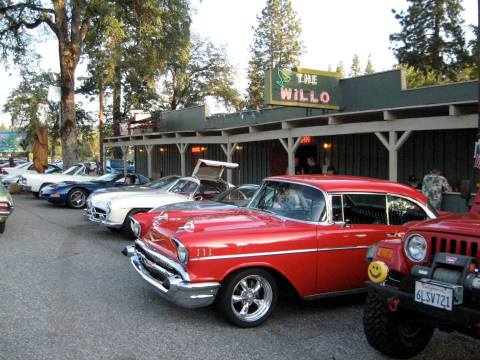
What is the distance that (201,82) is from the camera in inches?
1613

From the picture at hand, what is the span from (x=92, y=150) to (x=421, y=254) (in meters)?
105

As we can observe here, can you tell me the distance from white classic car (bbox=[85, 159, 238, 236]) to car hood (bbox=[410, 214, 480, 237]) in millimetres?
6595

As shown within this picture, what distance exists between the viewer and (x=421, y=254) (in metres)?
3.64

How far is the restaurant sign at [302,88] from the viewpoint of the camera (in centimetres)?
1322

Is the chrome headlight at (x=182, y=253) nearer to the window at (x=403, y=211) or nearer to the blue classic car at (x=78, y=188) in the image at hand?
the window at (x=403, y=211)

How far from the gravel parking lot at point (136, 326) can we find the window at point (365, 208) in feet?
3.38

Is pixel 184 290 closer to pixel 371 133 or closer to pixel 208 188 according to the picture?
pixel 208 188

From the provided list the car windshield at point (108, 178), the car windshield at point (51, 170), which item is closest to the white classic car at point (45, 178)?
the car windshield at point (108, 178)

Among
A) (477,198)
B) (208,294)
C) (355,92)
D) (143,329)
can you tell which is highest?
(355,92)

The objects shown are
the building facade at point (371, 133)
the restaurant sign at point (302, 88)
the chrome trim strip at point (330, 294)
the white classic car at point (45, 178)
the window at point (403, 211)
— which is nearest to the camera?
the chrome trim strip at point (330, 294)

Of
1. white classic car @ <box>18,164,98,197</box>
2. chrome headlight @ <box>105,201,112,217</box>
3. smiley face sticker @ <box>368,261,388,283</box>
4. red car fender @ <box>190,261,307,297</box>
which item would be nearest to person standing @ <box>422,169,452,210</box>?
red car fender @ <box>190,261,307,297</box>

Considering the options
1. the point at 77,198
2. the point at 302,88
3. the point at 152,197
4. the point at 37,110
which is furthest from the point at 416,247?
the point at 37,110

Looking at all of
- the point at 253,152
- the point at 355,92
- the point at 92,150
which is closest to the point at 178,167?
the point at 253,152

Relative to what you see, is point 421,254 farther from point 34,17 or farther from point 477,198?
point 34,17
